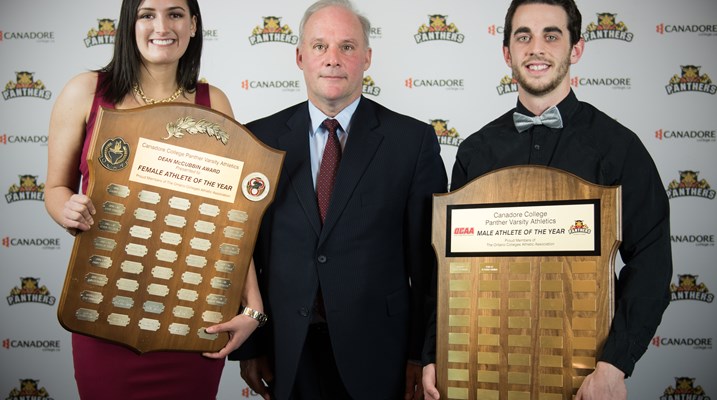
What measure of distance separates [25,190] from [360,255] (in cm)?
276

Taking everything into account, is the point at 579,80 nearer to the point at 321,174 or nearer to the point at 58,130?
the point at 321,174

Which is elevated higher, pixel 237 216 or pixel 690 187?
pixel 690 187

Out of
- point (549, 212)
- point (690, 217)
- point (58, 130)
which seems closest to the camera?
point (549, 212)

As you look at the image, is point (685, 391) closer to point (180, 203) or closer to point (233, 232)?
point (233, 232)

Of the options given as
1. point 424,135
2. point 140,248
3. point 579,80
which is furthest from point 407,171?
point 579,80

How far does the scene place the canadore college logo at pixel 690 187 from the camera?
396 centimetres

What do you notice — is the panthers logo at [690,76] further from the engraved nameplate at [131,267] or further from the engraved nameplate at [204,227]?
the engraved nameplate at [131,267]

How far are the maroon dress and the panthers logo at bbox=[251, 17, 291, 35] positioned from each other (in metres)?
2.08

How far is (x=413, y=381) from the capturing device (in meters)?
2.16

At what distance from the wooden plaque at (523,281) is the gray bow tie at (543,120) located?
0.21m

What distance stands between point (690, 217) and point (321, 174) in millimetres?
2657

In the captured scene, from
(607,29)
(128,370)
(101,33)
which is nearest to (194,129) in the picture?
(128,370)

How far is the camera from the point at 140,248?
1.93 metres

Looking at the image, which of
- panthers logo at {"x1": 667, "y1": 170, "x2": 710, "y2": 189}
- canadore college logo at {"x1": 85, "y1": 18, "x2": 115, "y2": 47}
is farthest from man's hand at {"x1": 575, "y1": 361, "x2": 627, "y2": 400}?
canadore college logo at {"x1": 85, "y1": 18, "x2": 115, "y2": 47}
